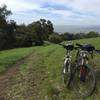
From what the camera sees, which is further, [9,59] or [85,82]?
[9,59]

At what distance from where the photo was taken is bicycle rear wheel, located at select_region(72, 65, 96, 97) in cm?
706

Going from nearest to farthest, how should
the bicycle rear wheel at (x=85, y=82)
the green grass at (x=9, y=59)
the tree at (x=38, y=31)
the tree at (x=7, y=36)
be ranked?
the bicycle rear wheel at (x=85, y=82) < the green grass at (x=9, y=59) < the tree at (x=7, y=36) < the tree at (x=38, y=31)

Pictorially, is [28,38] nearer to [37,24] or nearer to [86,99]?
[37,24]

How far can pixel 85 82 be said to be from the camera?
752 cm

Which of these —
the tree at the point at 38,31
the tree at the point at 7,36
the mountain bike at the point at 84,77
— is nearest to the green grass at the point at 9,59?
the mountain bike at the point at 84,77

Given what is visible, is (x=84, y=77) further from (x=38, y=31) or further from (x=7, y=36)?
(x=38, y=31)

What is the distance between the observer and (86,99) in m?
7.13

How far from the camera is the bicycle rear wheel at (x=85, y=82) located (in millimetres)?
7062

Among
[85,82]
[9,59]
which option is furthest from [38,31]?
[85,82]

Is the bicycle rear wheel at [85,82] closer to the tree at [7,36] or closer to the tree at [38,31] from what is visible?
the tree at [7,36]

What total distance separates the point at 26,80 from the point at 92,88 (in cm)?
373

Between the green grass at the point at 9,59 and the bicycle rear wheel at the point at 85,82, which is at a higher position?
the bicycle rear wheel at the point at 85,82

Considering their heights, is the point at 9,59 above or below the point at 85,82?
below

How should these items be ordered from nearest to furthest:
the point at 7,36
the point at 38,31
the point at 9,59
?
the point at 9,59 → the point at 7,36 → the point at 38,31
